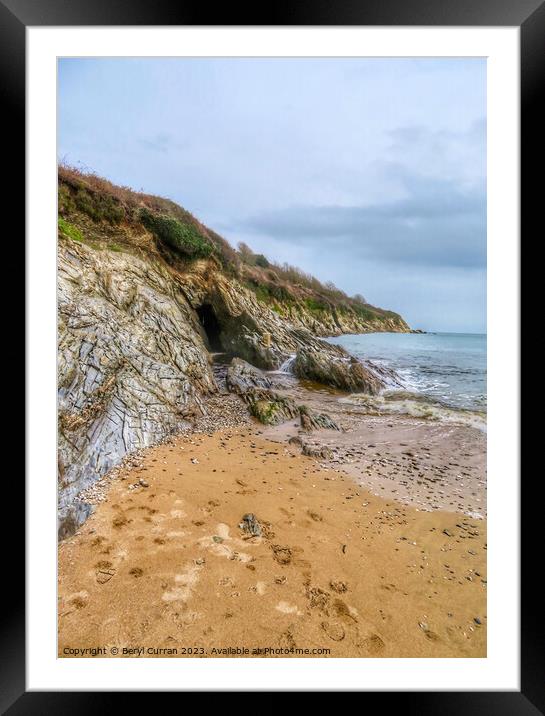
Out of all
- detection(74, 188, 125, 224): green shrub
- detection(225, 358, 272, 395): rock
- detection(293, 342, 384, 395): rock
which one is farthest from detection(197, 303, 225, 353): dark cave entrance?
detection(74, 188, 125, 224): green shrub

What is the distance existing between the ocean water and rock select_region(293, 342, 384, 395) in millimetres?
75

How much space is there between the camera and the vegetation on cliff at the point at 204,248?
2.18 meters

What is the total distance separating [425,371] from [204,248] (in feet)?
6.93

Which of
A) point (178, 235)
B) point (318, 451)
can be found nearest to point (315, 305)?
point (318, 451)

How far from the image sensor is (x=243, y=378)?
2391mm

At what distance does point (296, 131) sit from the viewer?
6.77 ft

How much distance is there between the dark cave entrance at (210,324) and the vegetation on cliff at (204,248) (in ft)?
1.24

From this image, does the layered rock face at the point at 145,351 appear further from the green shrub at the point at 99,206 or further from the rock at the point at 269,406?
the green shrub at the point at 99,206

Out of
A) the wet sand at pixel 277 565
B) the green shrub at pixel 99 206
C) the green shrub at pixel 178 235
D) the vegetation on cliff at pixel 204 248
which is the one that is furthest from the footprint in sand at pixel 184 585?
the green shrub at pixel 99 206

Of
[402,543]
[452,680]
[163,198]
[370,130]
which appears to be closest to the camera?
[452,680]
